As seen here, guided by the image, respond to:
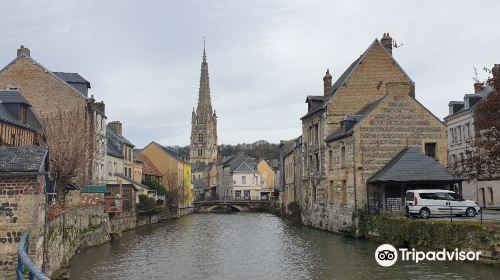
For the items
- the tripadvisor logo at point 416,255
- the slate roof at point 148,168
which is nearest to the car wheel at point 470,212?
the tripadvisor logo at point 416,255

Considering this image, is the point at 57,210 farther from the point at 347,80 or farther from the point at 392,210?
the point at 347,80

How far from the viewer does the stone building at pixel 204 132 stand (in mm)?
138500

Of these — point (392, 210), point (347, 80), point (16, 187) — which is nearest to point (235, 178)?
point (347, 80)

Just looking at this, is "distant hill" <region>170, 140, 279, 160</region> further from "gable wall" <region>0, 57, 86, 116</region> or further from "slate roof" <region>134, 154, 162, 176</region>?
"gable wall" <region>0, 57, 86, 116</region>

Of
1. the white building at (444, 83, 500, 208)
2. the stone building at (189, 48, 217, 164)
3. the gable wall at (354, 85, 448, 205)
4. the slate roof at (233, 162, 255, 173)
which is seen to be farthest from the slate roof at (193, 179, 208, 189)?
the gable wall at (354, 85, 448, 205)

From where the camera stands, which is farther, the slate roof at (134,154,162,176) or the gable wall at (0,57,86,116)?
the slate roof at (134,154,162,176)

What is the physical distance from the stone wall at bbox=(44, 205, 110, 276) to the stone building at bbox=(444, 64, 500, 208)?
25513 mm

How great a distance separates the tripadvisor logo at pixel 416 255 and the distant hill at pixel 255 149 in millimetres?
100975

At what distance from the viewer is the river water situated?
59.9 ft

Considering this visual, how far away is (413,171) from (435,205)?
356 cm

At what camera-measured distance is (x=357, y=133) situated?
3039 cm

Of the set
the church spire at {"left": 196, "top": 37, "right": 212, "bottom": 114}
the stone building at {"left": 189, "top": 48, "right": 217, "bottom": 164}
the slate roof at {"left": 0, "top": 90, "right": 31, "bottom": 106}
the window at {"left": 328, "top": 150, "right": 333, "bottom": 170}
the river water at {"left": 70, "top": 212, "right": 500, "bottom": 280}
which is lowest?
the river water at {"left": 70, "top": 212, "right": 500, "bottom": 280}

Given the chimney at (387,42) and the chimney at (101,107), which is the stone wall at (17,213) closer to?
the chimney at (387,42)

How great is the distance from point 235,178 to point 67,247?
235 feet
